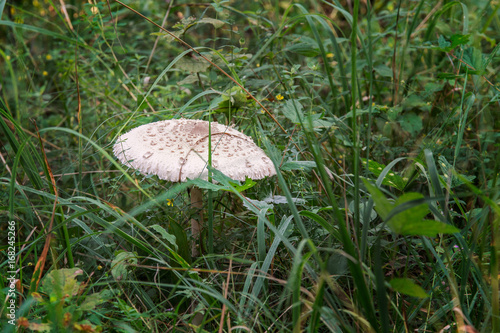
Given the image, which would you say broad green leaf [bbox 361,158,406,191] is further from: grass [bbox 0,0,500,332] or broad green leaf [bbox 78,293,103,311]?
broad green leaf [bbox 78,293,103,311]

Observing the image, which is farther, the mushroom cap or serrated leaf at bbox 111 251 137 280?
the mushroom cap

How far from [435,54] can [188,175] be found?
2.14 metres

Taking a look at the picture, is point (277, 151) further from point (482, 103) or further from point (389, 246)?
point (482, 103)

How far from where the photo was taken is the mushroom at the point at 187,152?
4.64 ft

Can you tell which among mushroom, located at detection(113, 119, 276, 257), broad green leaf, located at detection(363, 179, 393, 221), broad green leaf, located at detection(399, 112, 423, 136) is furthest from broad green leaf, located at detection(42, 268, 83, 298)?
broad green leaf, located at detection(399, 112, 423, 136)

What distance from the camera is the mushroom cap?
141 cm

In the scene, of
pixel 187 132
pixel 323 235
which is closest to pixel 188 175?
pixel 187 132

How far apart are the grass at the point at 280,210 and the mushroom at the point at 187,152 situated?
8cm

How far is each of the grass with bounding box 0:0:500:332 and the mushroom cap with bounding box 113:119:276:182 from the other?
0.08 meters

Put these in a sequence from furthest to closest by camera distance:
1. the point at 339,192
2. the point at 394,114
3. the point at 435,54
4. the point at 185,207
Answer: the point at 435,54, the point at 394,114, the point at 339,192, the point at 185,207

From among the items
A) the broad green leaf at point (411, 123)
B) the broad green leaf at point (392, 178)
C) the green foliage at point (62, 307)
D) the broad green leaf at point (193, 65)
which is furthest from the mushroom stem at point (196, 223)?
the broad green leaf at point (411, 123)

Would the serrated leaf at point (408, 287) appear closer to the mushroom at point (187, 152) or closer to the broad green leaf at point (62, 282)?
the mushroom at point (187, 152)

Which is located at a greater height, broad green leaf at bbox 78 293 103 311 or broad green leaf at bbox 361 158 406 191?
broad green leaf at bbox 361 158 406 191

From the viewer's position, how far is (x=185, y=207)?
1772 millimetres
